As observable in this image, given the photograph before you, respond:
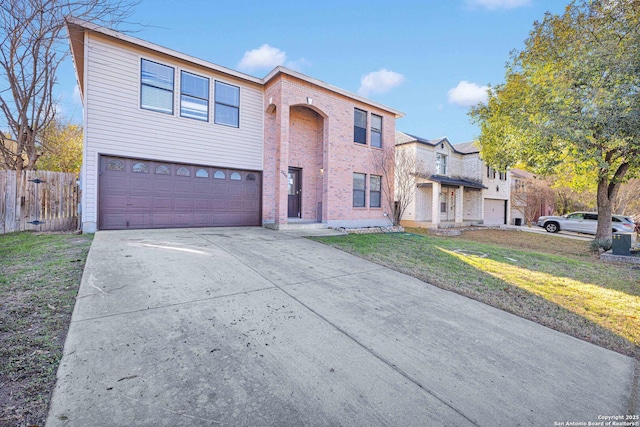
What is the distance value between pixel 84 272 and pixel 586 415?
232 inches

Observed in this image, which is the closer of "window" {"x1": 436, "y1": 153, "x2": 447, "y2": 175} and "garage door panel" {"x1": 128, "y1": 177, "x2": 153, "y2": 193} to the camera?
"garage door panel" {"x1": 128, "y1": 177, "x2": 153, "y2": 193}

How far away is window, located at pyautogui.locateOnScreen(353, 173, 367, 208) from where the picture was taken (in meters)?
12.8

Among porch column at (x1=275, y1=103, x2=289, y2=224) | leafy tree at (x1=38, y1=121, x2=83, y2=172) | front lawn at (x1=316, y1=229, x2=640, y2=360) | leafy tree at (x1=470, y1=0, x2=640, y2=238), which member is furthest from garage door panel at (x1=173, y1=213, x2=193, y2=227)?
leafy tree at (x1=470, y1=0, x2=640, y2=238)

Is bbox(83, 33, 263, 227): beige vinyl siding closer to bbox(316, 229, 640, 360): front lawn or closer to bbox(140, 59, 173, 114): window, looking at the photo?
bbox(140, 59, 173, 114): window

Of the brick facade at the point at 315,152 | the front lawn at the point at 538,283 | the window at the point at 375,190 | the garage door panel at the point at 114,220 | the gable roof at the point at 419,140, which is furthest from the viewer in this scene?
the gable roof at the point at 419,140

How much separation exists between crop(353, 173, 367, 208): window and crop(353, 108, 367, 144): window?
5.18 ft

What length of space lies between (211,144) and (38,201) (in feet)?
17.2

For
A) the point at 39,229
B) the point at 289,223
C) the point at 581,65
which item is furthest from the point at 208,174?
the point at 581,65

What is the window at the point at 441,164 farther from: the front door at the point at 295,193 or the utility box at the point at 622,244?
the front door at the point at 295,193

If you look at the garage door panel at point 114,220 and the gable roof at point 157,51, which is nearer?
the gable roof at point 157,51

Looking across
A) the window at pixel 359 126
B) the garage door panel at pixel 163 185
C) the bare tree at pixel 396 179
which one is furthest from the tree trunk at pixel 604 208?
the garage door panel at pixel 163 185

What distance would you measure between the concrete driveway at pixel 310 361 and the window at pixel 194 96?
668 cm

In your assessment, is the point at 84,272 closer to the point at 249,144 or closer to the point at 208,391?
the point at 208,391

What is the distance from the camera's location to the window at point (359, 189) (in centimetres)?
1277
